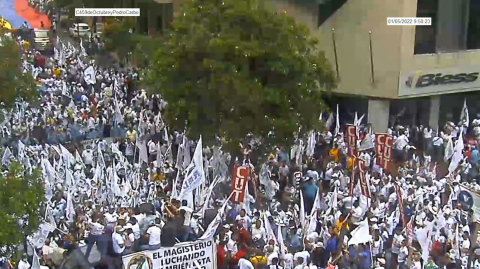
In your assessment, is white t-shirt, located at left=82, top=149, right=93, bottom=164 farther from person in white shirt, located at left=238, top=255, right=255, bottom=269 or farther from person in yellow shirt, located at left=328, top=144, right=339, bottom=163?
person in white shirt, located at left=238, top=255, right=255, bottom=269

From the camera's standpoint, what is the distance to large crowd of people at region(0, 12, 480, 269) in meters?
11.0

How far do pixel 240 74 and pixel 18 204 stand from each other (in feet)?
22.9

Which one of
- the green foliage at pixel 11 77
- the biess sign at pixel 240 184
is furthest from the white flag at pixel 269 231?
the green foliage at pixel 11 77

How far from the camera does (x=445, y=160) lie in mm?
17234

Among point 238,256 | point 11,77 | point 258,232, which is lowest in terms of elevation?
point 238,256

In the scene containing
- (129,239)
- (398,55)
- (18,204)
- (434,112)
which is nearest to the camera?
(18,204)

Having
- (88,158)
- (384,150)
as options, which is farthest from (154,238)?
(384,150)

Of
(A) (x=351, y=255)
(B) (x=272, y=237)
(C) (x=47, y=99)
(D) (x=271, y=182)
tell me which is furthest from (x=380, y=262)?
(C) (x=47, y=99)

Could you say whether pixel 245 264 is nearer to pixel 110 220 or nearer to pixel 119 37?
pixel 110 220

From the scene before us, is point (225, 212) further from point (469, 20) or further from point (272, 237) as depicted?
point (469, 20)

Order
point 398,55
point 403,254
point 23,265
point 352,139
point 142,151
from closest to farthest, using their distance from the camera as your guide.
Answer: point 23,265 < point 403,254 < point 352,139 < point 142,151 < point 398,55

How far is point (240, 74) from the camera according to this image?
14.7 metres

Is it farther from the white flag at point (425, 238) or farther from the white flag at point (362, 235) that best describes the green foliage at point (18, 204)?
the white flag at point (425, 238)

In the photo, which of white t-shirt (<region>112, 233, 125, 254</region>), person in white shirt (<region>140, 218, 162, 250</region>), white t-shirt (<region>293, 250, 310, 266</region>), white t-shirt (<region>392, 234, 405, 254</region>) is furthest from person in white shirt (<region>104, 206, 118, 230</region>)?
white t-shirt (<region>392, 234, 405, 254</region>)
